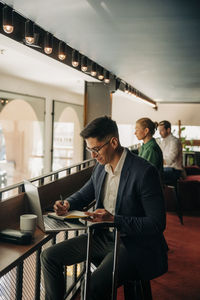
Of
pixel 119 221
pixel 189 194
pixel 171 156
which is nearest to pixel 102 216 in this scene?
pixel 119 221

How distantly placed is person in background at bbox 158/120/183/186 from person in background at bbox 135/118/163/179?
1370 mm

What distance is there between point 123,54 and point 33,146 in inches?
212

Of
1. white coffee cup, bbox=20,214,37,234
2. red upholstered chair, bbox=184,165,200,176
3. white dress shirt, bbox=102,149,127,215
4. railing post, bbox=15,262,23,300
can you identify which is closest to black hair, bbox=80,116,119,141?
white dress shirt, bbox=102,149,127,215

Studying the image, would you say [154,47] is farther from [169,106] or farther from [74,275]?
[169,106]

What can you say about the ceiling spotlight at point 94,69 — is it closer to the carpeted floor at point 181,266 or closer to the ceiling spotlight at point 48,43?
the ceiling spotlight at point 48,43

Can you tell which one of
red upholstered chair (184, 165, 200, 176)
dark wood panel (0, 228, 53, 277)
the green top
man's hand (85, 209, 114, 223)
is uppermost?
the green top

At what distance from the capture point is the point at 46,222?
6.97ft

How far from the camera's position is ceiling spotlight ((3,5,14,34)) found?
289cm

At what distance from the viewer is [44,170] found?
9758 millimetres

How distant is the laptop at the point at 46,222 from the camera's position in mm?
1986

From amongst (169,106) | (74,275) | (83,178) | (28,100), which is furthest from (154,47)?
(169,106)

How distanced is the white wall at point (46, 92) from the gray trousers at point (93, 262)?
6.41 m

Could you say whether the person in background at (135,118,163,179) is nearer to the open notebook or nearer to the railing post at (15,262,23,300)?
the open notebook

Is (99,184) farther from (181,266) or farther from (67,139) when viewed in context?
(67,139)
